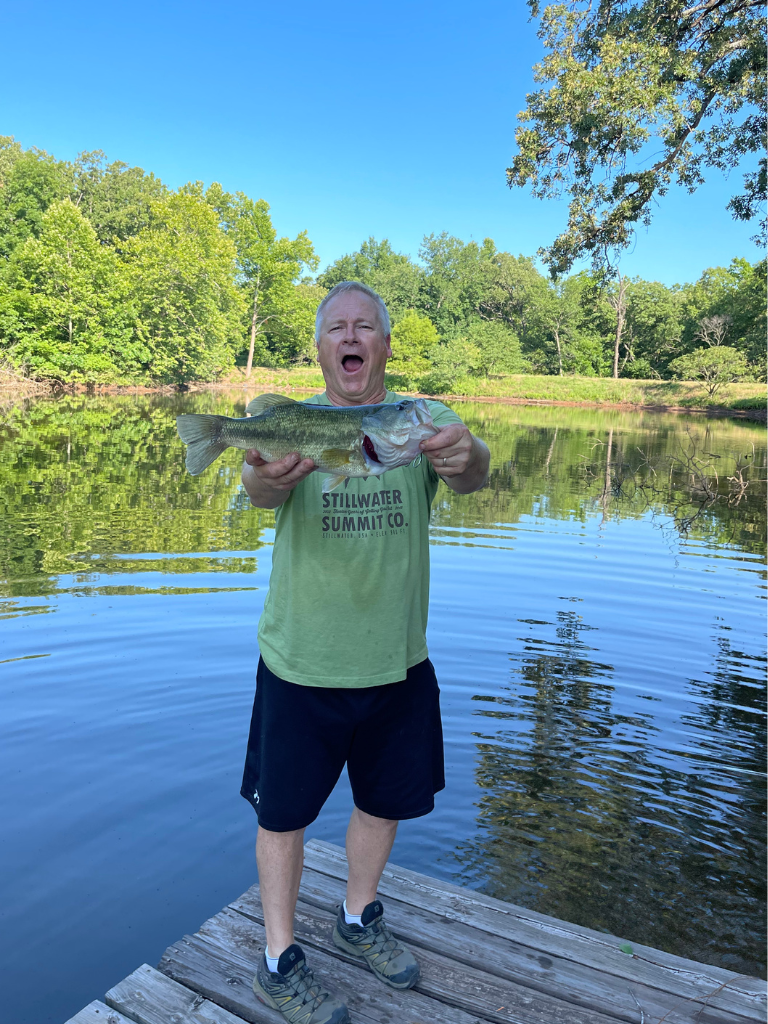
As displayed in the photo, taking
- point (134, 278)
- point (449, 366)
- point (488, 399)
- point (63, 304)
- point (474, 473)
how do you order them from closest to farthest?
1. point (474, 473)
2. point (63, 304)
3. point (134, 278)
4. point (449, 366)
5. point (488, 399)

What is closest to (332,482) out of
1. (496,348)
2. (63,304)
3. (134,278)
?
(63,304)

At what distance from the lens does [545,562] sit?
38.2 feet

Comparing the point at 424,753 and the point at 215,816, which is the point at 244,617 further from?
the point at 424,753

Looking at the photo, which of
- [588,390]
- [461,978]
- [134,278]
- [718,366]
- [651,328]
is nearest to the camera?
[461,978]

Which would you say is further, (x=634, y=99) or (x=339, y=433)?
(x=634, y=99)

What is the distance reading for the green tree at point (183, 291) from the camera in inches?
2009

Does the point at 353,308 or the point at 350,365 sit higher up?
the point at 353,308

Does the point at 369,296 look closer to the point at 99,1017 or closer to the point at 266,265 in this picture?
the point at 99,1017

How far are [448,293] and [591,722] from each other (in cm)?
7767

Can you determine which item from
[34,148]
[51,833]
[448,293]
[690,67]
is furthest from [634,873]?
[448,293]

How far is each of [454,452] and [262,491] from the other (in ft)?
2.29

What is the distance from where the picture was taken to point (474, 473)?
2.73 metres

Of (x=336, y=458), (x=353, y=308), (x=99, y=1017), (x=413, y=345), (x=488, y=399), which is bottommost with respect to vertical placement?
(x=99, y=1017)

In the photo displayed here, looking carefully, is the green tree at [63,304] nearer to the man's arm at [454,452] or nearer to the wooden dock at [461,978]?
the wooden dock at [461,978]
